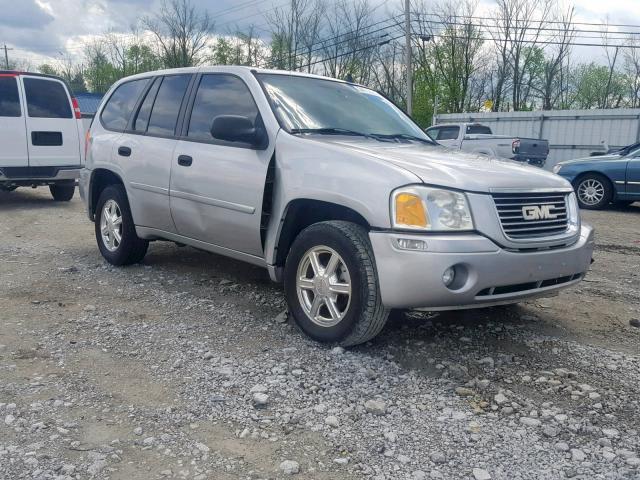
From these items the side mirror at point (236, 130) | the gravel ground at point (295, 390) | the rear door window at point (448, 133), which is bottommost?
the gravel ground at point (295, 390)

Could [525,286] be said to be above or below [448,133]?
below

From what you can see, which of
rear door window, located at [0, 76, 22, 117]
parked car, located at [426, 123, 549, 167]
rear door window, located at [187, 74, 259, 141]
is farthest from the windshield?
parked car, located at [426, 123, 549, 167]

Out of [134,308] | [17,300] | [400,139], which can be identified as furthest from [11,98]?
[400,139]

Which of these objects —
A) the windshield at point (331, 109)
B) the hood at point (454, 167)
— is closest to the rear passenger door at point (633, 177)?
the windshield at point (331, 109)

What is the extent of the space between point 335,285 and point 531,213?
125 cm

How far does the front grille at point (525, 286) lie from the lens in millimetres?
3623

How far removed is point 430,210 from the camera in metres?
3.53

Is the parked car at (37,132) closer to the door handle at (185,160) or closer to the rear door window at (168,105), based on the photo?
the rear door window at (168,105)

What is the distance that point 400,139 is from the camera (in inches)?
194

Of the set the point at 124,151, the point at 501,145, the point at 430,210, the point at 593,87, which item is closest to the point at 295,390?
the point at 430,210

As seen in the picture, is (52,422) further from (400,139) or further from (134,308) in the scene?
(400,139)

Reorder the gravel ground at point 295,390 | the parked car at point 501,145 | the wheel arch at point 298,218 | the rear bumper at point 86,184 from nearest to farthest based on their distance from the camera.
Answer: the gravel ground at point 295,390
the wheel arch at point 298,218
the rear bumper at point 86,184
the parked car at point 501,145

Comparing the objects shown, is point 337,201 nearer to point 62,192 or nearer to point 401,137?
point 401,137

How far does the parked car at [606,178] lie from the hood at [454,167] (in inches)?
330
